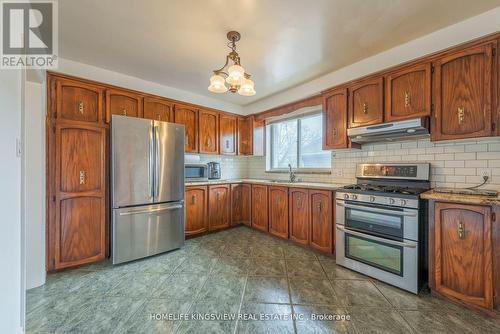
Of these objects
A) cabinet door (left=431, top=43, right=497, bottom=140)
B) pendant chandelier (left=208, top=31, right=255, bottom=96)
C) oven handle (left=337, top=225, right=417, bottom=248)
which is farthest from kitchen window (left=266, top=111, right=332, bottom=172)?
pendant chandelier (left=208, top=31, right=255, bottom=96)

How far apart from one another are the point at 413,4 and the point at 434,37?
62 centimetres

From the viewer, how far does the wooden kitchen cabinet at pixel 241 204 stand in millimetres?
3941

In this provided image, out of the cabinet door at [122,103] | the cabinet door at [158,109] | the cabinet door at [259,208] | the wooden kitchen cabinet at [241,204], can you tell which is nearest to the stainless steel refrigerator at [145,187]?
the cabinet door at [122,103]

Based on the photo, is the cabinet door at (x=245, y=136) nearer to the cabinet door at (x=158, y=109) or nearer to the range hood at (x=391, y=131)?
the cabinet door at (x=158, y=109)

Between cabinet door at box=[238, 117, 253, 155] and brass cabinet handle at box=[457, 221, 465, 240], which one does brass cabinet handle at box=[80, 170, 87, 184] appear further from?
brass cabinet handle at box=[457, 221, 465, 240]

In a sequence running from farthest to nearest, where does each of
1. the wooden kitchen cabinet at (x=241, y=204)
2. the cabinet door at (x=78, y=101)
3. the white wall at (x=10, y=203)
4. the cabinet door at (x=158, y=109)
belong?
the wooden kitchen cabinet at (x=241, y=204) < the cabinet door at (x=158, y=109) < the cabinet door at (x=78, y=101) < the white wall at (x=10, y=203)

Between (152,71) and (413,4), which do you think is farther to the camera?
(152,71)

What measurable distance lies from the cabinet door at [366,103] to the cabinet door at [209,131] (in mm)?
2339

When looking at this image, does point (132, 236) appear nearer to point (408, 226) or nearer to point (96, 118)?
point (96, 118)

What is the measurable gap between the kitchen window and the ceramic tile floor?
1636mm

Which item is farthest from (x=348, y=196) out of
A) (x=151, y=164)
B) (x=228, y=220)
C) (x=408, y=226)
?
(x=151, y=164)

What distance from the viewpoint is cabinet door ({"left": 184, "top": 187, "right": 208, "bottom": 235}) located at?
3.33 m

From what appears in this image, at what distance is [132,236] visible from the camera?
256 cm

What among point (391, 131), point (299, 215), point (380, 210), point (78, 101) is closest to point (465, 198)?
point (380, 210)
